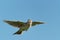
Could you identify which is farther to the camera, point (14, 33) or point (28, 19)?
point (14, 33)

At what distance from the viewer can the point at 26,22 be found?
16562 mm

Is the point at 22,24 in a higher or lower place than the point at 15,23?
lower

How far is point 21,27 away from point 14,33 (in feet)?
2.95

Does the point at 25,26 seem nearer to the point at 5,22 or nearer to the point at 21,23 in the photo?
the point at 21,23

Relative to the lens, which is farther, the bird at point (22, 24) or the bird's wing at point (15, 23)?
the bird's wing at point (15, 23)

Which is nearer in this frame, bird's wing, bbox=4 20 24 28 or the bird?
the bird

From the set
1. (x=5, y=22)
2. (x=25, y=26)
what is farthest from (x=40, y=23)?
(x=5, y=22)

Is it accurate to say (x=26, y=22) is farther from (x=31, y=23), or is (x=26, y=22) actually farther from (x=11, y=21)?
(x=11, y=21)

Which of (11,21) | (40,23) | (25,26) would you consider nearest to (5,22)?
(11,21)

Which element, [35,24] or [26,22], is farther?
[35,24]

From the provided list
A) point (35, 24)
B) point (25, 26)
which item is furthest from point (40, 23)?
point (25, 26)

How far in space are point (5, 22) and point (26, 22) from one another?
186 cm

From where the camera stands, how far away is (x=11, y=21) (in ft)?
57.2

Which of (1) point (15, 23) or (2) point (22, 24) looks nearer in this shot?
(2) point (22, 24)
